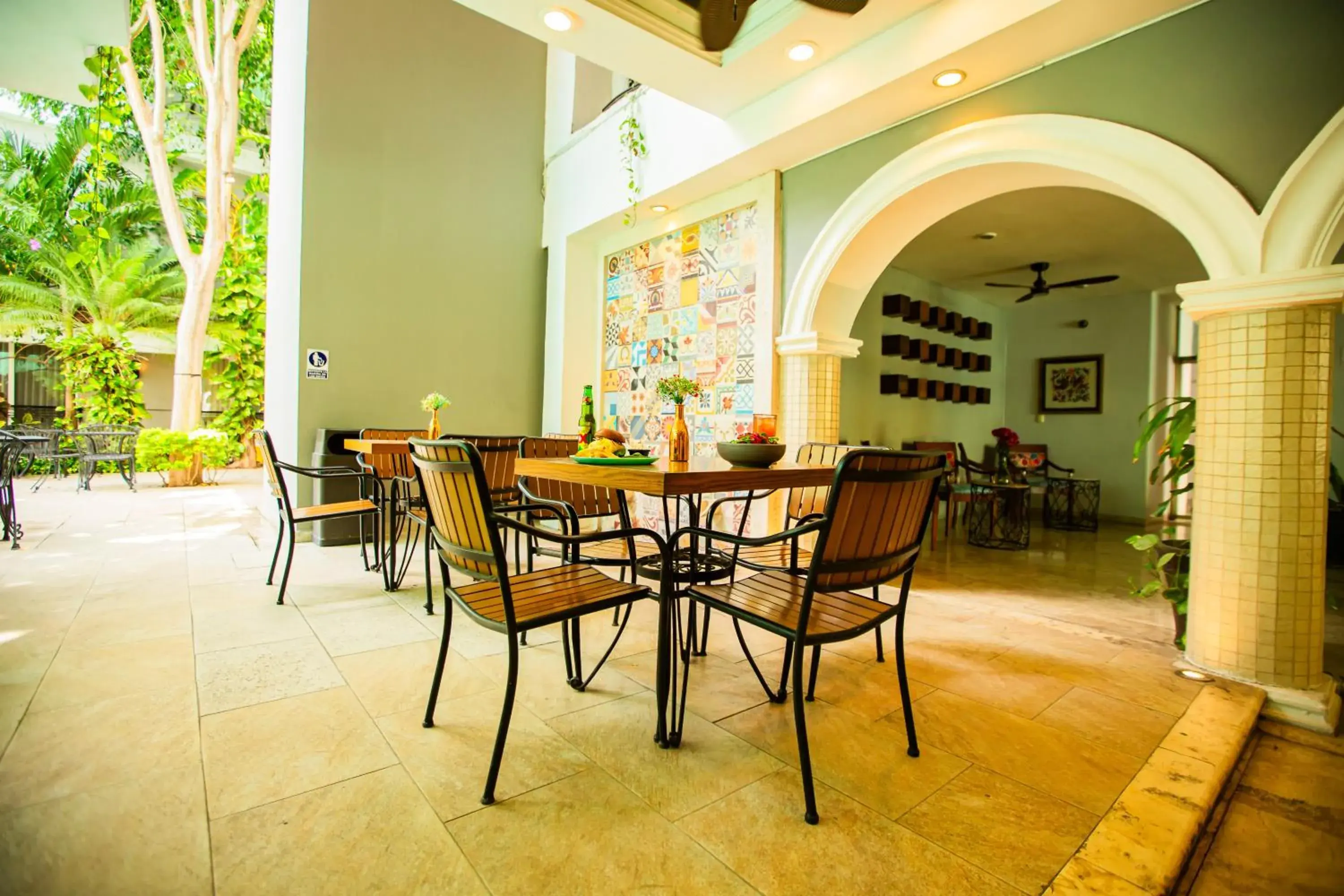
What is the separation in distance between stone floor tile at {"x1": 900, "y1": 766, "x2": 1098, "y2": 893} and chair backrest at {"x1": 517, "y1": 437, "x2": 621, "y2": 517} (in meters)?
1.69

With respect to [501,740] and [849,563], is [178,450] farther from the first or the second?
[849,563]

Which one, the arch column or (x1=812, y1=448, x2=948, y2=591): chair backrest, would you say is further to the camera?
the arch column

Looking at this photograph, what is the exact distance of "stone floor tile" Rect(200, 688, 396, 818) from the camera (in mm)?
1518

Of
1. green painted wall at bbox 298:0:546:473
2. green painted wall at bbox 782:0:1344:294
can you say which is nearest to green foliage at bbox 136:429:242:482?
green painted wall at bbox 298:0:546:473

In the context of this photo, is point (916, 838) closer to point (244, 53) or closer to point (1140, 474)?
point (1140, 474)

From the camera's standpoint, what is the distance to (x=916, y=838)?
1399 millimetres

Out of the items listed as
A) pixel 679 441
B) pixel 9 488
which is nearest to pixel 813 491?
pixel 679 441

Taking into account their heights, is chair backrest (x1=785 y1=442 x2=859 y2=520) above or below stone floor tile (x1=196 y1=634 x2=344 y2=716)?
above

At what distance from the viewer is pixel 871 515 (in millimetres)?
1551

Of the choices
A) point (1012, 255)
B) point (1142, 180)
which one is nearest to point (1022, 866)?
point (1142, 180)

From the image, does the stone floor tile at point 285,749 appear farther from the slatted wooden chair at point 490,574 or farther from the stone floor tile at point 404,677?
the slatted wooden chair at point 490,574

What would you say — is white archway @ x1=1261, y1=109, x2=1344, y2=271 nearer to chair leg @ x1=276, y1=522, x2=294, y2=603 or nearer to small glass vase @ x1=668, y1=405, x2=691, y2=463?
small glass vase @ x1=668, y1=405, x2=691, y2=463

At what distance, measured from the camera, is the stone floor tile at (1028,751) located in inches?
64.8

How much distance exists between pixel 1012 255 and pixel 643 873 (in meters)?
6.80
